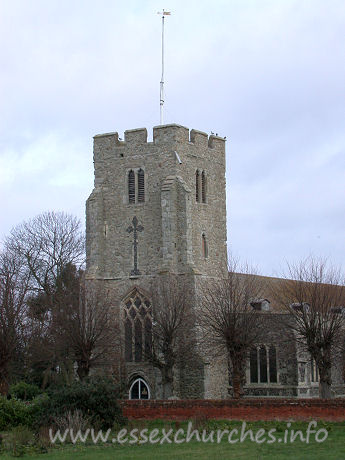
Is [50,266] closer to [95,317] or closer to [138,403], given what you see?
[95,317]

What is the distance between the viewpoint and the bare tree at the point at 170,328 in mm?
36719

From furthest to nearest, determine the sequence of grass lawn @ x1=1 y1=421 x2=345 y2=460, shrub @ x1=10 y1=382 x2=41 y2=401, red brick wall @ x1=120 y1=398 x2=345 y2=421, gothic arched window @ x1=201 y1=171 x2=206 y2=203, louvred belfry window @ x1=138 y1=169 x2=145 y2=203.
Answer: gothic arched window @ x1=201 y1=171 x2=206 y2=203 → louvred belfry window @ x1=138 y1=169 x2=145 y2=203 → shrub @ x1=10 y1=382 x2=41 y2=401 → red brick wall @ x1=120 y1=398 x2=345 y2=421 → grass lawn @ x1=1 y1=421 x2=345 y2=460

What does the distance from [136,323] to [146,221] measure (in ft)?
18.1

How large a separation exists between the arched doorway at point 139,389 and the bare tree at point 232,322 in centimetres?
415

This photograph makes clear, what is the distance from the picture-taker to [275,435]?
23281 mm

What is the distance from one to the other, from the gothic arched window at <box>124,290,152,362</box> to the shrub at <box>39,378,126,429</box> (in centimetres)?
1362

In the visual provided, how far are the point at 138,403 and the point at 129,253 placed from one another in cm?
1396

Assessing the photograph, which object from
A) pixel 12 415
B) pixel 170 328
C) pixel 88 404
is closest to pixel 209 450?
pixel 88 404

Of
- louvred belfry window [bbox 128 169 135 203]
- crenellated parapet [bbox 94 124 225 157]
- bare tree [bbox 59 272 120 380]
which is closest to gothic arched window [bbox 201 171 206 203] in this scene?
crenellated parapet [bbox 94 124 225 157]

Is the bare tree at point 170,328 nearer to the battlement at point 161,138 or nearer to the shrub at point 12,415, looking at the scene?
the battlement at point 161,138

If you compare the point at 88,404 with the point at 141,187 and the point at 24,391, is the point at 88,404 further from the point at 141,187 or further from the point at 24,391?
the point at 141,187

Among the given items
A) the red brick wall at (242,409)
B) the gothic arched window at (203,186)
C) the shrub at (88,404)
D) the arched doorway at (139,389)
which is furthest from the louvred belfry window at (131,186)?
the shrub at (88,404)

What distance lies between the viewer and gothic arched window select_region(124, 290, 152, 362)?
40188mm

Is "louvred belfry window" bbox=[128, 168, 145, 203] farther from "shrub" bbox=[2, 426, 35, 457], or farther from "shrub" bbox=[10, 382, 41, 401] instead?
"shrub" bbox=[2, 426, 35, 457]
